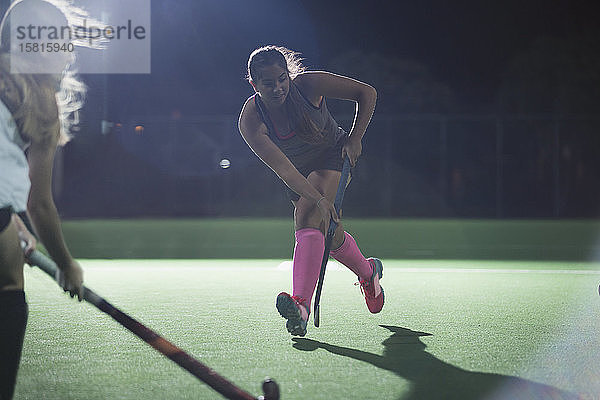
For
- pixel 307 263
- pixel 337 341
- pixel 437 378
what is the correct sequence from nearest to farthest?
pixel 437 378
pixel 337 341
pixel 307 263

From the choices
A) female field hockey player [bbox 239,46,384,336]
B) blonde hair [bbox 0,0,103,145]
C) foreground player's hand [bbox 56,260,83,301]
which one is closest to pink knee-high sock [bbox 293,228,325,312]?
female field hockey player [bbox 239,46,384,336]

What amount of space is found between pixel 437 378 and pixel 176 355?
871 mm

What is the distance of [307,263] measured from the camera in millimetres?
3287

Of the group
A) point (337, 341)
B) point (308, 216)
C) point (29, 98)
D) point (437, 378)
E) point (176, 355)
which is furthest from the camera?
point (308, 216)

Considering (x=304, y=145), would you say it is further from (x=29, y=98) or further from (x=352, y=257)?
(x=29, y=98)

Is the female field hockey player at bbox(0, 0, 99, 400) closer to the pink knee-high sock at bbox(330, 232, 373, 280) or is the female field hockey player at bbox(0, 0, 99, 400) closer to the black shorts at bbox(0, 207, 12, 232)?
the black shorts at bbox(0, 207, 12, 232)

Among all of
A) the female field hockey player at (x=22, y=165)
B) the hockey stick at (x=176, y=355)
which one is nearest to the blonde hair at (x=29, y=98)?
the female field hockey player at (x=22, y=165)

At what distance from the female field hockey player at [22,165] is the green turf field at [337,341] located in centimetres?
40

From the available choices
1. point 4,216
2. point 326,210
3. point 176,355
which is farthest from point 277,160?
point 4,216

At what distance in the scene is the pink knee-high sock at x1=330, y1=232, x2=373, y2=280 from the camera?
3.63 m

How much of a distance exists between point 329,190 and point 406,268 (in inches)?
111

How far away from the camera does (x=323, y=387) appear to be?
243 centimetres

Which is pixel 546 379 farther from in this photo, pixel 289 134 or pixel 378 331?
pixel 289 134

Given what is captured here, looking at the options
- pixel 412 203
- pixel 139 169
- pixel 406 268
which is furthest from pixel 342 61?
pixel 406 268
